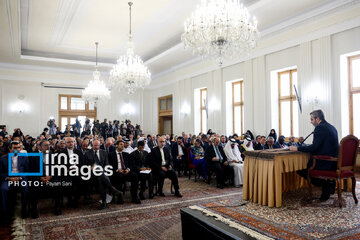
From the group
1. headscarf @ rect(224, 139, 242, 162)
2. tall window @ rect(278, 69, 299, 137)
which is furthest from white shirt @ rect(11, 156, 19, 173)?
tall window @ rect(278, 69, 299, 137)

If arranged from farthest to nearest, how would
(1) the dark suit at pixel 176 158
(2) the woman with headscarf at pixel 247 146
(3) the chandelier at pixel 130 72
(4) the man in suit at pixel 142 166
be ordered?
1. (3) the chandelier at pixel 130 72
2. (1) the dark suit at pixel 176 158
3. (2) the woman with headscarf at pixel 247 146
4. (4) the man in suit at pixel 142 166

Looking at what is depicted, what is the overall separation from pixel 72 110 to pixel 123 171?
11030mm

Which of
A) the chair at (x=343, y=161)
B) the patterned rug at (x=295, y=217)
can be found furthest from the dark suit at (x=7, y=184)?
the chair at (x=343, y=161)

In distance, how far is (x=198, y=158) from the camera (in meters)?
7.17

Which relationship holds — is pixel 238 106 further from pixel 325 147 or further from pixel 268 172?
pixel 268 172

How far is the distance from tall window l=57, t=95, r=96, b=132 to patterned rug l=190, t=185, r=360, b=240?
12.6m

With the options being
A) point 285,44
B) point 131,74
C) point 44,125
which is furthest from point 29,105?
point 285,44

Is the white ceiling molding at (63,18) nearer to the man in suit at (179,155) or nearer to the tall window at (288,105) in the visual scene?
the man in suit at (179,155)

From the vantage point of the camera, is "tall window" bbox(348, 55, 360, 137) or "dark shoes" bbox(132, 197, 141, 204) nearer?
"dark shoes" bbox(132, 197, 141, 204)

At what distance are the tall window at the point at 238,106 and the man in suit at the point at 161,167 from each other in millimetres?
5708

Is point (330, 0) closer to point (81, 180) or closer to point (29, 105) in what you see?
point (81, 180)

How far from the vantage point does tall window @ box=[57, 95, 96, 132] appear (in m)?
14.8

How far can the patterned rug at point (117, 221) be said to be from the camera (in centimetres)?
361

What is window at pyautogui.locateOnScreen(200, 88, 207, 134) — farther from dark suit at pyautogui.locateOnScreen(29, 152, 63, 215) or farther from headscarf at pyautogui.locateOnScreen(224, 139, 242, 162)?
dark suit at pyautogui.locateOnScreen(29, 152, 63, 215)
